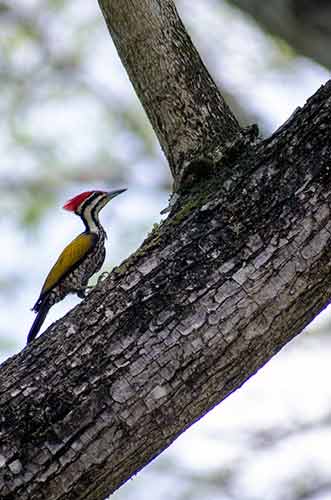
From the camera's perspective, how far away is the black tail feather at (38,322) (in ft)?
15.9

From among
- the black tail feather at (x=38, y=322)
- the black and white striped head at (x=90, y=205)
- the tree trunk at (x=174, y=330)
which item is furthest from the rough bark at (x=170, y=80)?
the black and white striped head at (x=90, y=205)

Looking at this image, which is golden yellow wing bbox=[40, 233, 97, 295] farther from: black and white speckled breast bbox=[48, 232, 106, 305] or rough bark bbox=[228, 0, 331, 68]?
rough bark bbox=[228, 0, 331, 68]

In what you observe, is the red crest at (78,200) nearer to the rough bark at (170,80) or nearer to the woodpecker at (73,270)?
the woodpecker at (73,270)

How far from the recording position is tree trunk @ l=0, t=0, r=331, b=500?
7.32 ft

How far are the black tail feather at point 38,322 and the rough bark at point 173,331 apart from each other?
238cm

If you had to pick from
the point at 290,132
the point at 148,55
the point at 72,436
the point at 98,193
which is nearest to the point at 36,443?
the point at 72,436

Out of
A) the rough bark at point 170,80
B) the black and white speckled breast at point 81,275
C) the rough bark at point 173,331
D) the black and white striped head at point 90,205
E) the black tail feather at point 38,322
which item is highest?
the black and white striped head at point 90,205

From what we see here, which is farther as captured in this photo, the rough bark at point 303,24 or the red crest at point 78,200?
the red crest at point 78,200

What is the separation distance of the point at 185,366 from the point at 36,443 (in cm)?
42

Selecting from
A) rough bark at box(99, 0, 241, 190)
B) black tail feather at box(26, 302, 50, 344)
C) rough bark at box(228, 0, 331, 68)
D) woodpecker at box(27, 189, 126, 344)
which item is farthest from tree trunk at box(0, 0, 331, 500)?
woodpecker at box(27, 189, 126, 344)

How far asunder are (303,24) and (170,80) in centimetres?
64

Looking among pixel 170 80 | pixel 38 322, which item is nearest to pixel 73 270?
pixel 38 322

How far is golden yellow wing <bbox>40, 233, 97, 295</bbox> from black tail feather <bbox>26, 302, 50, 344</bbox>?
5.6 inches

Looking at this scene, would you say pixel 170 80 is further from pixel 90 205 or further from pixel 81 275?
pixel 90 205
